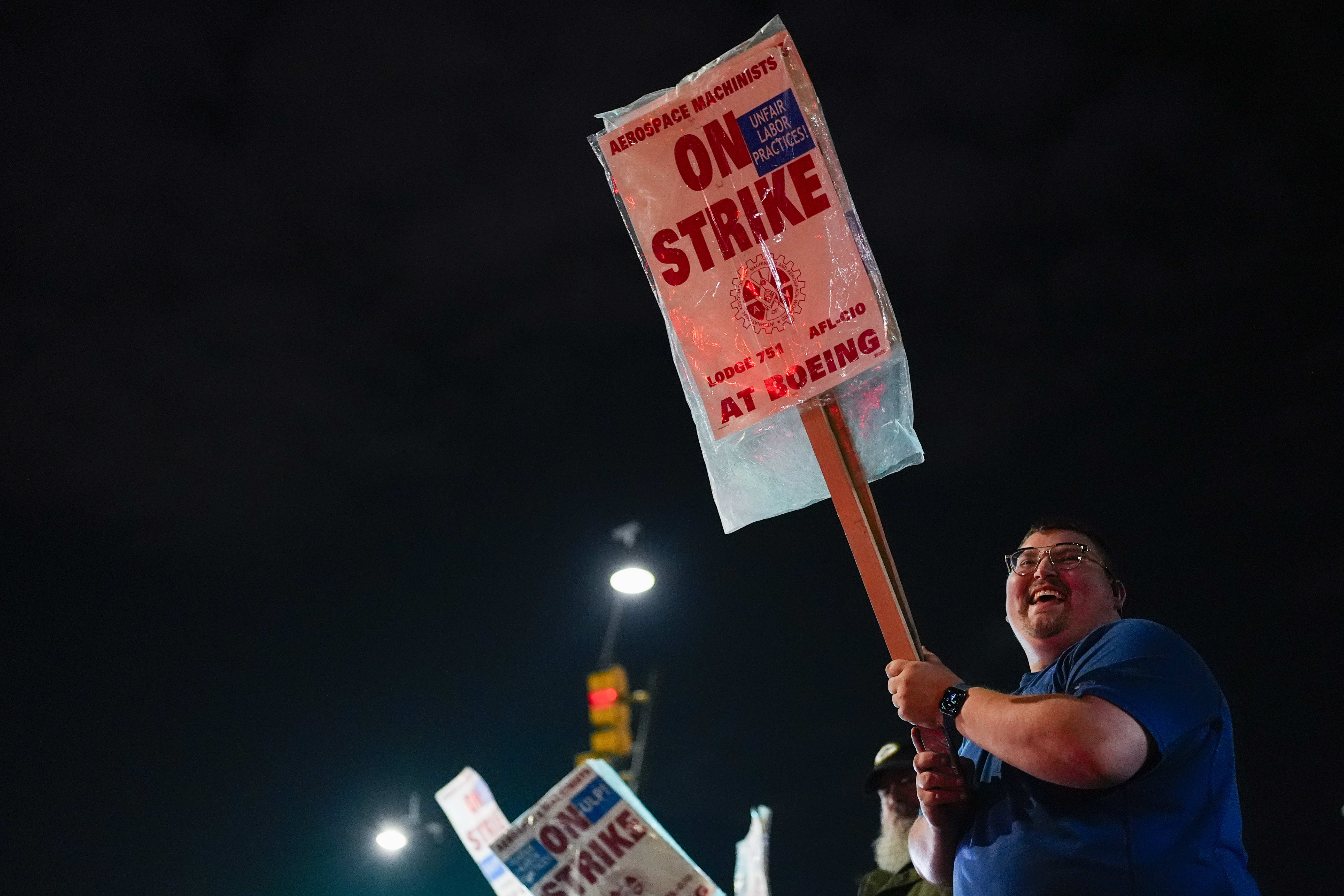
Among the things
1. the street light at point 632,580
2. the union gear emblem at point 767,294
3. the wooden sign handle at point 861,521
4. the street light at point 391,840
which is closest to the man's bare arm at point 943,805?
the wooden sign handle at point 861,521

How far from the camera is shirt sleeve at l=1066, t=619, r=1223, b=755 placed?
7.51ft

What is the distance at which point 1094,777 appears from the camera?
7.33ft

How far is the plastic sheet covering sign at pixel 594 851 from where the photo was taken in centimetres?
425

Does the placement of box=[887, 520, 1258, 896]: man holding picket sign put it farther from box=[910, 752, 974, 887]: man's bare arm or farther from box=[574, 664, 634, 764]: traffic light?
box=[574, 664, 634, 764]: traffic light

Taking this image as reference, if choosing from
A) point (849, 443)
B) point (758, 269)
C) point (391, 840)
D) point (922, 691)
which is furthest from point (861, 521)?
Answer: point (391, 840)

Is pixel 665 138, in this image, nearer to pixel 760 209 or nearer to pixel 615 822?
pixel 760 209

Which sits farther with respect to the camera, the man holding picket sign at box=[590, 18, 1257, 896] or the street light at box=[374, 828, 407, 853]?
the street light at box=[374, 828, 407, 853]

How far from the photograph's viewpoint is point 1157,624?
2.55m

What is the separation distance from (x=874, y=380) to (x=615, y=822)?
2.36m

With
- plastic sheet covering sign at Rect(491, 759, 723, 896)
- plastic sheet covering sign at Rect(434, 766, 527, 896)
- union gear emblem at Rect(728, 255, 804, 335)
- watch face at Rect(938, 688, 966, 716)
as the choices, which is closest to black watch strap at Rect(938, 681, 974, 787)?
watch face at Rect(938, 688, 966, 716)

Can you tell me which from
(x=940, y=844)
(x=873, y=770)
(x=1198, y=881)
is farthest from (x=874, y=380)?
(x=873, y=770)

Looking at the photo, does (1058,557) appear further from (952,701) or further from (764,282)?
(764,282)

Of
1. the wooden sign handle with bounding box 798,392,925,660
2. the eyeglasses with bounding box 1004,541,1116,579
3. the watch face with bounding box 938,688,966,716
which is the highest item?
the wooden sign handle with bounding box 798,392,925,660

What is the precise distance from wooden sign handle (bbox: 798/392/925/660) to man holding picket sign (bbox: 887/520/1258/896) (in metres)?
0.19
